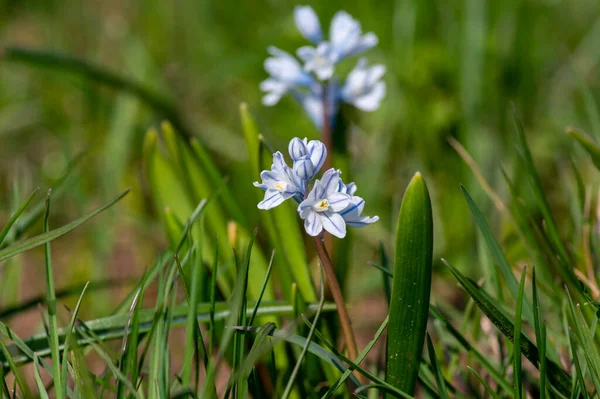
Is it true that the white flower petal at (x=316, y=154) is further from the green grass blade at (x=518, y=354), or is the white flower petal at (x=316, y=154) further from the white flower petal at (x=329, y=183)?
the green grass blade at (x=518, y=354)

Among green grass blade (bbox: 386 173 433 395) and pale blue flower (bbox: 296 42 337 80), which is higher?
pale blue flower (bbox: 296 42 337 80)

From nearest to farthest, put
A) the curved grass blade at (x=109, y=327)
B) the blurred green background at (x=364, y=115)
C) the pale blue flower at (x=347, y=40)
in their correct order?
the curved grass blade at (x=109, y=327) < the pale blue flower at (x=347, y=40) < the blurred green background at (x=364, y=115)

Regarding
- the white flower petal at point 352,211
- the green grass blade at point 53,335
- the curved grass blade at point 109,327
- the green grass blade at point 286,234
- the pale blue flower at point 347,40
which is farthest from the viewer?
the pale blue flower at point 347,40

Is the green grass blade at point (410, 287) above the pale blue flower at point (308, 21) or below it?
below

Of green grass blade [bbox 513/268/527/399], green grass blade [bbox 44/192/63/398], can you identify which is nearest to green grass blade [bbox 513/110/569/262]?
green grass blade [bbox 513/268/527/399]

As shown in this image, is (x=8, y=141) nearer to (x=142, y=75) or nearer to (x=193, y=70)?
(x=142, y=75)

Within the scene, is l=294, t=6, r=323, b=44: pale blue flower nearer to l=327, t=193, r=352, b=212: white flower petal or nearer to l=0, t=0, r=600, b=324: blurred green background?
l=0, t=0, r=600, b=324: blurred green background

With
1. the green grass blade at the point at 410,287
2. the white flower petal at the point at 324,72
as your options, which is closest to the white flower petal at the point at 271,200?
the green grass blade at the point at 410,287
